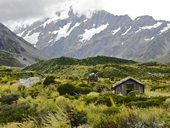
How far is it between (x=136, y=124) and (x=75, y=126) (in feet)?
14.8

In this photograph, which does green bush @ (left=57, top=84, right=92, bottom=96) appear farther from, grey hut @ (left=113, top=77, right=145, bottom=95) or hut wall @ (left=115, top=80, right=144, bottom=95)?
grey hut @ (left=113, top=77, right=145, bottom=95)

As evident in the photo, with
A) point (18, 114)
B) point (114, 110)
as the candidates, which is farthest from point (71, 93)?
point (114, 110)

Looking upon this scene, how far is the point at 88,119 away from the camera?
18.9m

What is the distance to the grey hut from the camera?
64231 millimetres

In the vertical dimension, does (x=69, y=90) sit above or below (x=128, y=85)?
above

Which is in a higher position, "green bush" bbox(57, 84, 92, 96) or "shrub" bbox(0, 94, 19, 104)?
"green bush" bbox(57, 84, 92, 96)

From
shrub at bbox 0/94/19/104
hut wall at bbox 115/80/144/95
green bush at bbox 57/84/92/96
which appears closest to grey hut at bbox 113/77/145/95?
hut wall at bbox 115/80/144/95

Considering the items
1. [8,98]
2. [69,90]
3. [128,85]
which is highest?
[69,90]

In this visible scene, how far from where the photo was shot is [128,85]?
66.6 m

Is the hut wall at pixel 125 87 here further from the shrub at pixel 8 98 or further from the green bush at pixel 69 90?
the shrub at pixel 8 98

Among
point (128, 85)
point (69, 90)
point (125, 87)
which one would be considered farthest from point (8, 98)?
point (128, 85)

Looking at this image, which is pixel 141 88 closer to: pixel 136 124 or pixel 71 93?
pixel 71 93

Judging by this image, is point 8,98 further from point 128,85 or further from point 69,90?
point 128,85

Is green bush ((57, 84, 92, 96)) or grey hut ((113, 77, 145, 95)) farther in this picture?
grey hut ((113, 77, 145, 95))
